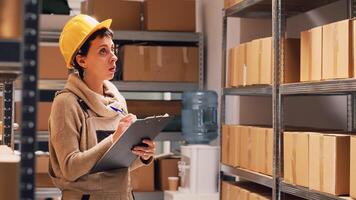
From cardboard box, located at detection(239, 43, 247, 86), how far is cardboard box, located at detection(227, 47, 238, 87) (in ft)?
0.19

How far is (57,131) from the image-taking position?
7.55 feet

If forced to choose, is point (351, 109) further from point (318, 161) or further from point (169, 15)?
point (169, 15)

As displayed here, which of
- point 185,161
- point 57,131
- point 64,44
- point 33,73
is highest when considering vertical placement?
point 64,44

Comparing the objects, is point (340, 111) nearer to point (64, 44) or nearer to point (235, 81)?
point (235, 81)

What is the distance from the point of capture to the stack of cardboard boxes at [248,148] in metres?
3.43

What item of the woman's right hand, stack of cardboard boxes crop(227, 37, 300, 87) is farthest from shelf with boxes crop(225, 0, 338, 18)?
the woman's right hand

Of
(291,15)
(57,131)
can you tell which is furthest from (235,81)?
(57,131)

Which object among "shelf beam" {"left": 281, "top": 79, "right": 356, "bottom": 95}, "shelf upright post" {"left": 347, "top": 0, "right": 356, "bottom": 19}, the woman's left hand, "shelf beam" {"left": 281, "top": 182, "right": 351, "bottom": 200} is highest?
"shelf upright post" {"left": 347, "top": 0, "right": 356, "bottom": 19}

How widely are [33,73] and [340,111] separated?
8.99ft

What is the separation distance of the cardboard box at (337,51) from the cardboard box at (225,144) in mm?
1380

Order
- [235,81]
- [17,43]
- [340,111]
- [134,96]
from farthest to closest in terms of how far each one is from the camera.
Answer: [134,96] < [235,81] < [340,111] < [17,43]

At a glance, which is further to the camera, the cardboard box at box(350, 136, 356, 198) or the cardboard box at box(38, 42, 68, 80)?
the cardboard box at box(38, 42, 68, 80)

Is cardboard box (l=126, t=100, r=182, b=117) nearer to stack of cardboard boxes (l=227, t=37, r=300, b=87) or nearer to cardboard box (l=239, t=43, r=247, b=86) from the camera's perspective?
stack of cardboard boxes (l=227, t=37, r=300, b=87)

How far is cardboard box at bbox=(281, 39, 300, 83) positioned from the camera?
129 inches
